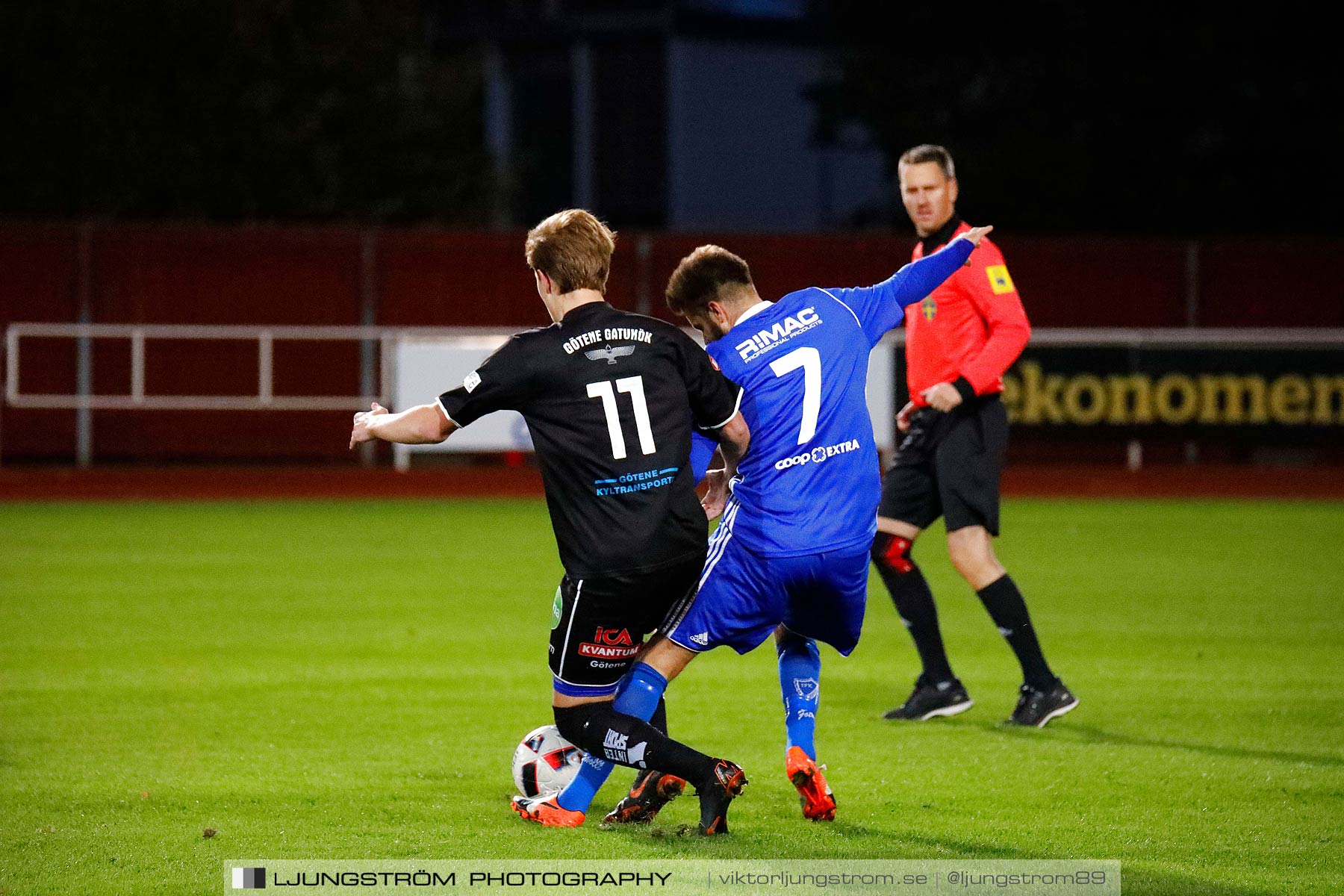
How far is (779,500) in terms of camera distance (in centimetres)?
525

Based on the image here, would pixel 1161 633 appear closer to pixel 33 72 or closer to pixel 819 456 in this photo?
pixel 819 456

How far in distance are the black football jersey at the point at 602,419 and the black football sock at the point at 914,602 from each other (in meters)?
2.30

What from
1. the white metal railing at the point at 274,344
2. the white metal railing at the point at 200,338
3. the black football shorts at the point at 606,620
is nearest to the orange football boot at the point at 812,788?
the black football shorts at the point at 606,620

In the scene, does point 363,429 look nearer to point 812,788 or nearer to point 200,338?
point 812,788

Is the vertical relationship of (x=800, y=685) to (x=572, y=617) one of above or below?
below

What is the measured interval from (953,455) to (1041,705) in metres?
1.04

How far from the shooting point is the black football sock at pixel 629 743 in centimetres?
490

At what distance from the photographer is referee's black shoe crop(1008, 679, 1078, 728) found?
6.80 m

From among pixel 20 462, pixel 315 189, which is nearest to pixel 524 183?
pixel 315 189

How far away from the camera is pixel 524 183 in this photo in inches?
1529

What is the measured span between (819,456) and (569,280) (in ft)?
3.16

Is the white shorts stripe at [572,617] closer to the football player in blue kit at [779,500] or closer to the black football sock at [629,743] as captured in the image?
the black football sock at [629,743]

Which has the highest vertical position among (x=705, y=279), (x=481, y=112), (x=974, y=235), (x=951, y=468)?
(x=481, y=112)

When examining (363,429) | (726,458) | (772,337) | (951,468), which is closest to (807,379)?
(772,337)
